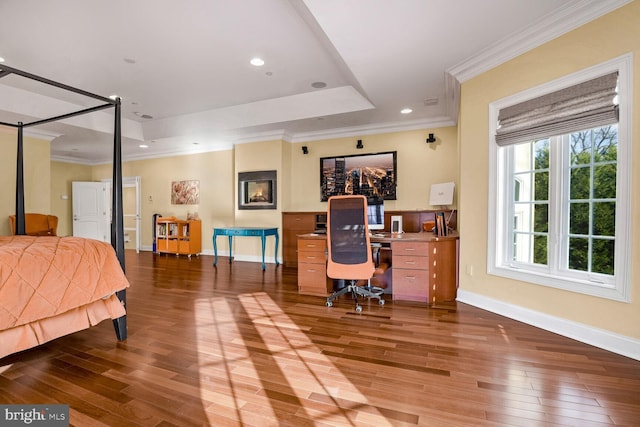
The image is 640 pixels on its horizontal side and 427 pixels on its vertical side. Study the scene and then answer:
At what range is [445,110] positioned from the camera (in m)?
4.90

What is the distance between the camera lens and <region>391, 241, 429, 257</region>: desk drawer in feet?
11.5

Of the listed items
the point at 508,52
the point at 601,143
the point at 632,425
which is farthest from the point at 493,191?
the point at 632,425

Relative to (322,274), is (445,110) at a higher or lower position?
higher

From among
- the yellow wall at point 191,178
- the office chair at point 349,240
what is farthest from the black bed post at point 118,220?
the yellow wall at point 191,178

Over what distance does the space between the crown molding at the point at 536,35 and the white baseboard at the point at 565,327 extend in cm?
244

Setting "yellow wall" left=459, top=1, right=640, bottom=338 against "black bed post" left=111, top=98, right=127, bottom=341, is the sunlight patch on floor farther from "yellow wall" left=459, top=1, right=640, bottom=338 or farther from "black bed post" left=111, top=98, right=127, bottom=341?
"yellow wall" left=459, top=1, right=640, bottom=338

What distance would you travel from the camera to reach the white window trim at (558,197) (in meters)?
2.21

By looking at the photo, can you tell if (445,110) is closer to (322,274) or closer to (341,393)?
(322,274)

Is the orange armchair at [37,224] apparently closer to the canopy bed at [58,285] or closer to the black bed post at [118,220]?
the canopy bed at [58,285]

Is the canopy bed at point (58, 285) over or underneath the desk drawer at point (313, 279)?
over

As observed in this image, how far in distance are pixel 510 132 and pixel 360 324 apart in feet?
7.85

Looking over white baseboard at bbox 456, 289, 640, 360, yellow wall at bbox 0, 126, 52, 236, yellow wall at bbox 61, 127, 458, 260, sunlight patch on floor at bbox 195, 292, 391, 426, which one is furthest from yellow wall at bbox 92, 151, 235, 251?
white baseboard at bbox 456, 289, 640, 360

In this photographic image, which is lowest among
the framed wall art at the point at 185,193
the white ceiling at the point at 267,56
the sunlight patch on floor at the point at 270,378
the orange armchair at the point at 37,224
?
the sunlight patch on floor at the point at 270,378

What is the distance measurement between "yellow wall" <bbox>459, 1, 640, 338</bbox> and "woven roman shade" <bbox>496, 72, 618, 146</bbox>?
0.14 meters
